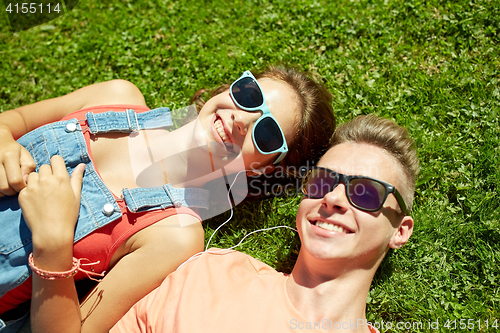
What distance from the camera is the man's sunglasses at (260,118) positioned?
10.3ft

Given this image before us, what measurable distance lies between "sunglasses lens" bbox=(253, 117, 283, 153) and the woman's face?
57mm

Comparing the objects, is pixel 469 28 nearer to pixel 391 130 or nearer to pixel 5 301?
pixel 391 130

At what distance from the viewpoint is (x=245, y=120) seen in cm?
312

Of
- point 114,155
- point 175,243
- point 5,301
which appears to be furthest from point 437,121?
point 5,301

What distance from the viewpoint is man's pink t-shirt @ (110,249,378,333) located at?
8.57 ft

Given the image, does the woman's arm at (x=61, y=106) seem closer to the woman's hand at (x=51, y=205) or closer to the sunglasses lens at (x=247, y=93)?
the woman's hand at (x=51, y=205)

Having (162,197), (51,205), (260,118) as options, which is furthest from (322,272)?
(51,205)

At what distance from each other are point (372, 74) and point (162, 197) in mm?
2941

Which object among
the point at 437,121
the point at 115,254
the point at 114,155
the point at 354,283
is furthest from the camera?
the point at 437,121

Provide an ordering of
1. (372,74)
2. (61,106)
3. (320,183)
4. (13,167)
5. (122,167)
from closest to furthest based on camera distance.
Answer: (13,167) < (320,183) < (122,167) < (61,106) < (372,74)

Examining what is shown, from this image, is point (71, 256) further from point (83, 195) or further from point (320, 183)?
point (320, 183)

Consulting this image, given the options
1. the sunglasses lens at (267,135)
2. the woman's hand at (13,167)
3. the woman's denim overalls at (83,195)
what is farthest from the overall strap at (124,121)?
the sunglasses lens at (267,135)

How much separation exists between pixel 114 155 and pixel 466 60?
13.8 ft

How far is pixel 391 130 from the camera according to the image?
10.1ft
